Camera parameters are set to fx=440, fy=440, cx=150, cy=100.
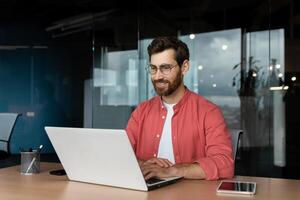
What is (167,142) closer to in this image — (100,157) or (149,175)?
(149,175)

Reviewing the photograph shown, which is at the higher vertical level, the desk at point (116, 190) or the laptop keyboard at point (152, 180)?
the laptop keyboard at point (152, 180)

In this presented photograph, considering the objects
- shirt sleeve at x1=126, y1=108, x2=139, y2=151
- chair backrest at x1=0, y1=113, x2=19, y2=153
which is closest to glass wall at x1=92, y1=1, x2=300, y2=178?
chair backrest at x1=0, y1=113, x2=19, y2=153

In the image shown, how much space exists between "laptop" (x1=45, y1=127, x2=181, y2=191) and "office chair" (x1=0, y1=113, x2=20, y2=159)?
2.28 meters

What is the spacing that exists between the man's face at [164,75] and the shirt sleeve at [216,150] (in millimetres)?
227

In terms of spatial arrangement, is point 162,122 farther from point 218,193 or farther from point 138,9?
point 138,9

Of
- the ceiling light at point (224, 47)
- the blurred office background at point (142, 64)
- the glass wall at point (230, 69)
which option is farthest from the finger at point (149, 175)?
the ceiling light at point (224, 47)

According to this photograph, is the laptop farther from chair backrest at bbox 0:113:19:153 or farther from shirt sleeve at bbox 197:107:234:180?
chair backrest at bbox 0:113:19:153

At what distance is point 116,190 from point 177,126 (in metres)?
0.59

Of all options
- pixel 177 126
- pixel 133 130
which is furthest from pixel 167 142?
pixel 133 130

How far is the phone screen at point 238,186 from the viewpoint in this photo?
1.53 metres

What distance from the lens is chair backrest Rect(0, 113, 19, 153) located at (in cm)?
387

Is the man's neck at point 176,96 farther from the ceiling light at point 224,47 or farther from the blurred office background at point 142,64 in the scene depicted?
the ceiling light at point 224,47

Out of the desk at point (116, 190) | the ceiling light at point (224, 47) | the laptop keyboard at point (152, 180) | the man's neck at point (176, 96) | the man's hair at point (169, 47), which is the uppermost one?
the ceiling light at point (224, 47)

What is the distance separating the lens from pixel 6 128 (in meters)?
3.95
